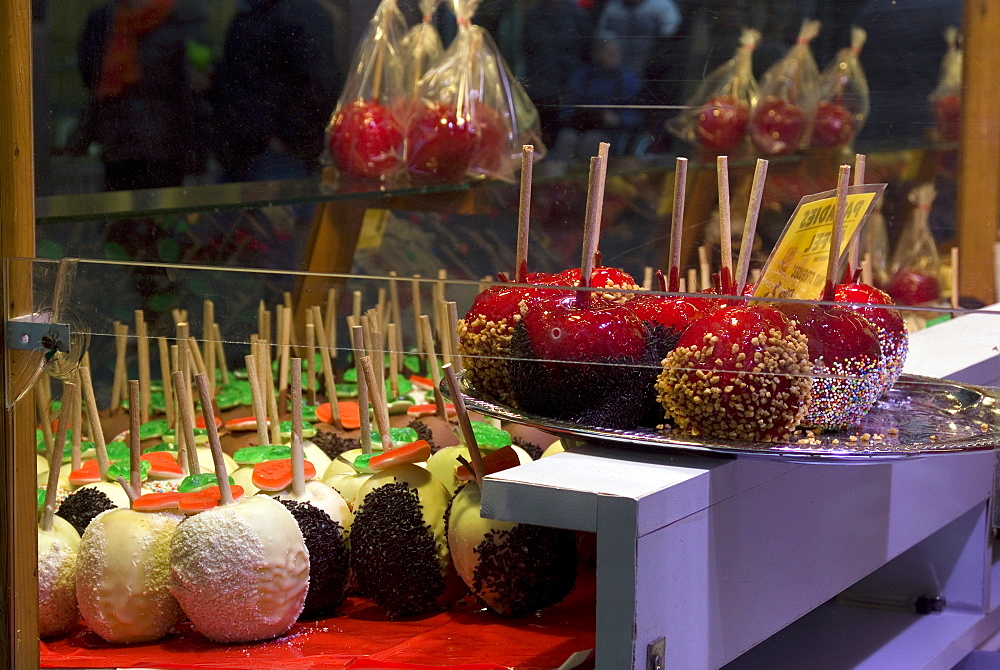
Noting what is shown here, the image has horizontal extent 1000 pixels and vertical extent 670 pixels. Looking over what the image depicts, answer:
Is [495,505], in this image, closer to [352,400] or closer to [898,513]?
[898,513]

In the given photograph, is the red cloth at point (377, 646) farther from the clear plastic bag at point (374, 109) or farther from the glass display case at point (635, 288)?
the clear plastic bag at point (374, 109)

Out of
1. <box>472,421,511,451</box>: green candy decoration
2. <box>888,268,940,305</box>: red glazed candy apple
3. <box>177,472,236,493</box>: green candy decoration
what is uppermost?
<box>888,268,940,305</box>: red glazed candy apple

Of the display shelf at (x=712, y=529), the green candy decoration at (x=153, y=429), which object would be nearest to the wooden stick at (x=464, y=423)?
the display shelf at (x=712, y=529)

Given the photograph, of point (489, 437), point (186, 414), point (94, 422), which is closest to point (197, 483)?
point (186, 414)

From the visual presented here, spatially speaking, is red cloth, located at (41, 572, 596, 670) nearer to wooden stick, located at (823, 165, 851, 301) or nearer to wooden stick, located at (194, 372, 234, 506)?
wooden stick, located at (194, 372, 234, 506)

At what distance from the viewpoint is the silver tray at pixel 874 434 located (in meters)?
0.83

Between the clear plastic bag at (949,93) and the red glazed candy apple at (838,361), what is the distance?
0.18 metres

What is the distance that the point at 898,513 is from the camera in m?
1.13

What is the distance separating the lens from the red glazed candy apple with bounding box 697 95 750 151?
1.10 metres

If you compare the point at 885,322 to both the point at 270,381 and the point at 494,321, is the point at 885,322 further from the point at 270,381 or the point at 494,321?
the point at 270,381

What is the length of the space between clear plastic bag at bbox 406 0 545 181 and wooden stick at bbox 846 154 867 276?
32 cm

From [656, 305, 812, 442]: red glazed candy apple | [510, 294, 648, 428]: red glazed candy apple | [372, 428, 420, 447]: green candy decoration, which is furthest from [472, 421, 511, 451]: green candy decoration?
[656, 305, 812, 442]: red glazed candy apple

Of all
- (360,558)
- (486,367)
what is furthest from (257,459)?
(486,367)

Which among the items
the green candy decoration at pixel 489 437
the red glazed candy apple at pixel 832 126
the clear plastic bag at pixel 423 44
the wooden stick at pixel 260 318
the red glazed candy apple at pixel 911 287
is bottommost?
the green candy decoration at pixel 489 437
